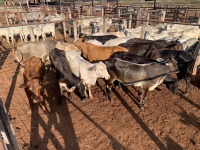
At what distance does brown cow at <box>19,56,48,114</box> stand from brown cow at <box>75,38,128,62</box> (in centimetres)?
220

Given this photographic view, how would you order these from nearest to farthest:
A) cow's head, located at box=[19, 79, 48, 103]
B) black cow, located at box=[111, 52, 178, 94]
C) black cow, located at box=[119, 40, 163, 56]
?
cow's head, located at box=[19, 79, 48, 103], black cow, located at box=[111, 52, 178, 94], black cow, located at box=[119, 40, 163, 56]

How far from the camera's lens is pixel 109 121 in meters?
5.63

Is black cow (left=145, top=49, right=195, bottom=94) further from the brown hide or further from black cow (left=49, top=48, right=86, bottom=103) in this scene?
the brown hide

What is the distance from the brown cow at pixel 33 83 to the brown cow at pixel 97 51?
7.20ft

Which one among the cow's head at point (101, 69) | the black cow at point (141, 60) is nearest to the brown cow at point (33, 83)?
the cow's head at point (101, 69)

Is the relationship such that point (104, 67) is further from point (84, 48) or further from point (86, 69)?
point (84, 48)

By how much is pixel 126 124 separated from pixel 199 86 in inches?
161

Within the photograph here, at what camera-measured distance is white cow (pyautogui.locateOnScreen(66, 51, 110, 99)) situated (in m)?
5.94

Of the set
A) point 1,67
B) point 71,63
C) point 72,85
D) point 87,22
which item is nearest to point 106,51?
point 71,63

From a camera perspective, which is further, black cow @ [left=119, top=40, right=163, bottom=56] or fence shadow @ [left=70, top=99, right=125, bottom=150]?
black cow @ [left=119, top=40, right=163, bottom=56]

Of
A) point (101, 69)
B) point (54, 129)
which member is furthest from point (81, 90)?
point (54, 129)

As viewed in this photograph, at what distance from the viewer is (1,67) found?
31.1 feet

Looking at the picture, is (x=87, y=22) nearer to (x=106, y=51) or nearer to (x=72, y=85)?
(x=106, y=51)

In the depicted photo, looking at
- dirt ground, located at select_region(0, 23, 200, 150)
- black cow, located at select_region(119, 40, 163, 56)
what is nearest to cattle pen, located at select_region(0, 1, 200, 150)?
dirt ground, located at select_region(0, 23, 200, 150)
